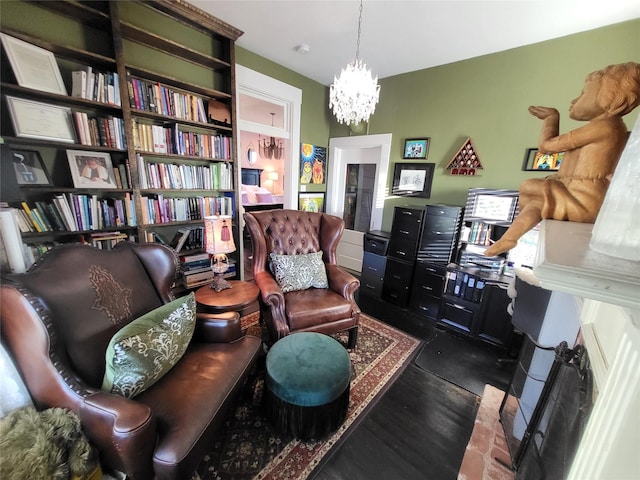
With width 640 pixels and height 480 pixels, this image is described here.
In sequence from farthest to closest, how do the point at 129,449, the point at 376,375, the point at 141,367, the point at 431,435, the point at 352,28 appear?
the point at 352,28, the point at 376,375, the point at 431,435, the point at 141,367, the point at 129,449

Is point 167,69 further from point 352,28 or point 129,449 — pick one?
point 129,449

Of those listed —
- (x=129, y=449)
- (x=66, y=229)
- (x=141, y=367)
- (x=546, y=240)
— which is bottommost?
(x=129, y=449)

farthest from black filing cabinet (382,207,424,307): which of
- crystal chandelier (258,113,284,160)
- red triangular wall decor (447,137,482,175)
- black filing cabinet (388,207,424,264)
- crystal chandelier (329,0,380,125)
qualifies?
crystal chandelier (258,113,284,160)

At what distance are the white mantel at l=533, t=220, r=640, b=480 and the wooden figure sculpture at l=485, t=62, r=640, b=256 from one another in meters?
0.06

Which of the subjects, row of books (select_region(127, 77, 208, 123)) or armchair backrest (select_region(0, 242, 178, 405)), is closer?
armchair backrest (select_region(0, 242, 178, 405))

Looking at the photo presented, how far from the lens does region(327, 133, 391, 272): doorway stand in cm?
335

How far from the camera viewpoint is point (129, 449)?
2.70 feet

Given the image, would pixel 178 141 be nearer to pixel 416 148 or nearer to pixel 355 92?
pixel 355 92

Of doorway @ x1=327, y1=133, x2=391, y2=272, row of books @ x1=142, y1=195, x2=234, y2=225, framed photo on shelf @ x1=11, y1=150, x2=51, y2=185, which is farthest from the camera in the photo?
doorway @ x1=327, y1=133, x2=391, y2=272

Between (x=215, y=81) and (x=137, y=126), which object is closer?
(x=137, y=126)

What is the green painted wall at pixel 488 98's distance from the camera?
2.02 m

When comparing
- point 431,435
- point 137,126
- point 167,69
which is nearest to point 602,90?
point 431,435

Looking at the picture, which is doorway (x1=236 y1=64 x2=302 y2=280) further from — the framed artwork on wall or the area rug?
the area rug

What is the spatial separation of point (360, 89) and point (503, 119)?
5.29ft
